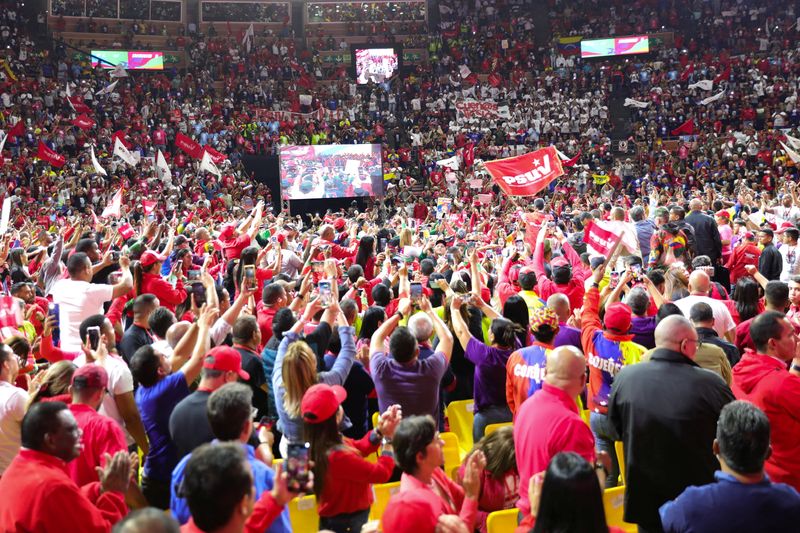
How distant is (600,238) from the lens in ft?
27.7

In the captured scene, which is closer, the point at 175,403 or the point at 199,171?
the point at 175,403

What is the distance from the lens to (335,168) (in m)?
26.1

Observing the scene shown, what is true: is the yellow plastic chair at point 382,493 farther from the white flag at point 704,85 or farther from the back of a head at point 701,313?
the white flag at point 704,85

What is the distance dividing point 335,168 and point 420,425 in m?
23.4

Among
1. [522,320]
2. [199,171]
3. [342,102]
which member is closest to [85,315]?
[522,320]

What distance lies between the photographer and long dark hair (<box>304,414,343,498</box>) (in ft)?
11.9

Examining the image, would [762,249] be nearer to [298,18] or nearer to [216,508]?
[216,508]

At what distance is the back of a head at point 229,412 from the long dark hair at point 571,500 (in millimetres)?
1309

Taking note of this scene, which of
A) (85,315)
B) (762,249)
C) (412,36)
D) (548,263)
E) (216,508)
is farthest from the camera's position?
(412,36)

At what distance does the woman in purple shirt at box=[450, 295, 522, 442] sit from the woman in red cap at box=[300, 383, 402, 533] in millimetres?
1503

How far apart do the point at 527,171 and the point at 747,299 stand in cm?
884

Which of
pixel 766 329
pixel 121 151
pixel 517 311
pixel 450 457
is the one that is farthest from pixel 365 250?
pixel 121 151

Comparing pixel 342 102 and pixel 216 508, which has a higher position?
pixel 342 102

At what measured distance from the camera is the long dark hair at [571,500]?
2.53 m
